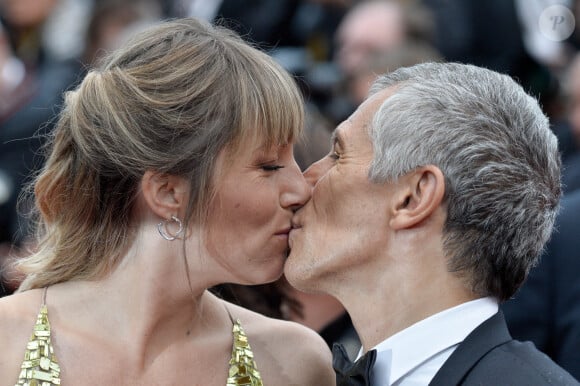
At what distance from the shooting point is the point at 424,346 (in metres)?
3.04

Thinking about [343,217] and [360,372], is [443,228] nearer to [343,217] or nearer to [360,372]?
[343,217]

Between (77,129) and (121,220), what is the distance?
1.06 feet

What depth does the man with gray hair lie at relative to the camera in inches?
120

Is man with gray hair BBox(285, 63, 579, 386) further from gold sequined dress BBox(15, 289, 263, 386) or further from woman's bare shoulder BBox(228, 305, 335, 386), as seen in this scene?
gold sequined dress BBox(15, 289, 263, 386)

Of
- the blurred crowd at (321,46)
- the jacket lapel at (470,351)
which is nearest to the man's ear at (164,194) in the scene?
the jacket lapel at (470,351)

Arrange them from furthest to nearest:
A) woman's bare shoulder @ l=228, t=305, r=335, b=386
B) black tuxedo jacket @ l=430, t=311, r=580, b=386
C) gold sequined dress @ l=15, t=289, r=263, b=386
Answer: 1. woman's bare shoulder @ l=228, t=305, r=335, b=386
2. gold sequined dress @ l=15, t=289, r=263, b=386
3. black tuxedo jacket @ l=430, t=311, r=580, b=386

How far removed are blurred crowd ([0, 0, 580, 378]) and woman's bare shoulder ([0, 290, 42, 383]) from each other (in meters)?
2.61

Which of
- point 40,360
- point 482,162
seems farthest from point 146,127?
point 482,162

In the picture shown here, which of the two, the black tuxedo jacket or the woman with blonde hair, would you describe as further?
the woman with blonde hair

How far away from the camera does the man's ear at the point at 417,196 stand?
3.07 meters

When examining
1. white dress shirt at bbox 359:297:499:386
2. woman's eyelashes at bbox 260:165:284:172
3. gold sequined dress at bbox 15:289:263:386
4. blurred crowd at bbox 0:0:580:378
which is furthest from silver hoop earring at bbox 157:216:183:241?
blurred crowd at bbox 0:0:580:378

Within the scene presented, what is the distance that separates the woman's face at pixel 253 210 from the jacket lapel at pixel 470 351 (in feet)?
2.32

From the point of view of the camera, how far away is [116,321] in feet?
11.0

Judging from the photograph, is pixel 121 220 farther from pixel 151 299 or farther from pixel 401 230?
pixel 401 230
